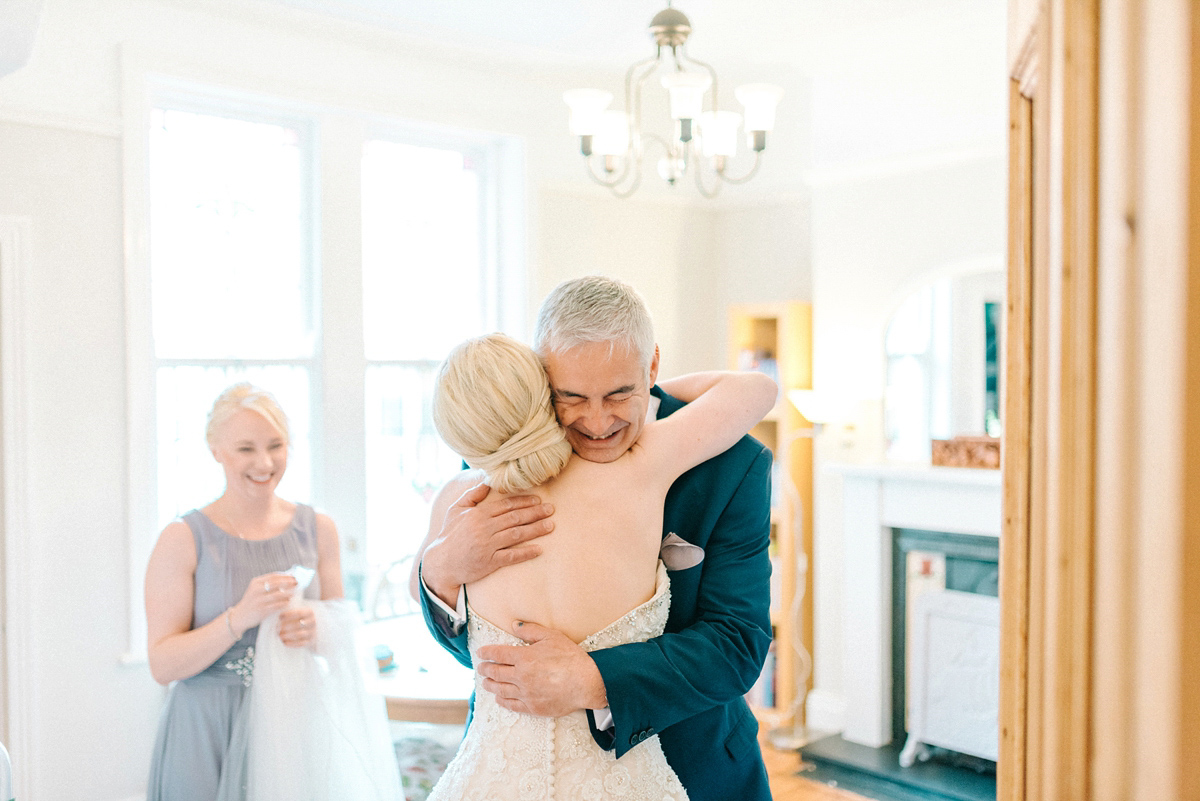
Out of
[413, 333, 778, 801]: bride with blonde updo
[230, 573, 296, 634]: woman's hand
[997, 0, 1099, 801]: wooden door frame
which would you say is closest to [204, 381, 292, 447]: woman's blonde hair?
[230, 573, 296, 634]: woman's hand

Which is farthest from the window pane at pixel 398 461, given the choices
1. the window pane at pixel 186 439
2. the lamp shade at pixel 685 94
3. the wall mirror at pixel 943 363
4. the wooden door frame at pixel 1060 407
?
the wooden door frame at pixel 1060 407

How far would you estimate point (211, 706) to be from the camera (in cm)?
214

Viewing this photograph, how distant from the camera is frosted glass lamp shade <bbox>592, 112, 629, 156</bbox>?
2934mm

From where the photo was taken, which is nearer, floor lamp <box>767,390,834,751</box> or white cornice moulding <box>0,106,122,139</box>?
white cornice moulding <box>0,106,122,139</box>

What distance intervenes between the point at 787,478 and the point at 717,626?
311 centimetres

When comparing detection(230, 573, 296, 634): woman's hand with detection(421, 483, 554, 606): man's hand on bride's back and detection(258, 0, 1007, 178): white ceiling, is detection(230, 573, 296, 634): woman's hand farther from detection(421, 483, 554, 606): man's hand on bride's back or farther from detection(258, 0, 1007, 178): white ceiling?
detection(258, 0, 1007, 178): white ceiling

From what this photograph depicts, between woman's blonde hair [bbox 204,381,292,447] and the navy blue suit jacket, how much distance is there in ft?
3.16

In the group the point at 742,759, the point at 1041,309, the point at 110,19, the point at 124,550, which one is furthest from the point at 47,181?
the point at 1041,309

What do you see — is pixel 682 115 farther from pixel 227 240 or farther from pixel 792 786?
pixel 792 786

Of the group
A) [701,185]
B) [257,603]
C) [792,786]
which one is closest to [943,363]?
[701,185]

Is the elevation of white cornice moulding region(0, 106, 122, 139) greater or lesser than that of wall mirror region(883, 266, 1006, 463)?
greater

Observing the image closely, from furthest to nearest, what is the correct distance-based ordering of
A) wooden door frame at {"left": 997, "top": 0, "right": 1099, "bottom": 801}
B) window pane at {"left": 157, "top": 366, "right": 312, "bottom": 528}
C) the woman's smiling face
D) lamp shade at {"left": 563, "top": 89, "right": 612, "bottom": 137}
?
window pane at {"left": 157, "top": 366, "right": 312, "bottom": 528} → lamp shade at {"left": 563, "top": 89, "right": 612, "bottom": 137} → the woman's smiling face → wooden door frame at {"left": 997, "top": 0, "right": 1099, "bottom": 801}

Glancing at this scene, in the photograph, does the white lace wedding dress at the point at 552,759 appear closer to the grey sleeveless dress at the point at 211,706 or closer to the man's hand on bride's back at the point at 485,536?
the man's hand on bride's back at the point at 485,536

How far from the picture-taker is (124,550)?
3256 mm
